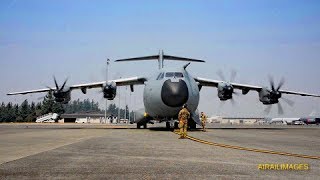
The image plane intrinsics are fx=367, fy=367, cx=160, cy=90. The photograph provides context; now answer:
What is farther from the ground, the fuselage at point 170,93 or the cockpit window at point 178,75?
the cockpit window at point 178,75

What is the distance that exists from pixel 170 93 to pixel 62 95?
1548 centimetres

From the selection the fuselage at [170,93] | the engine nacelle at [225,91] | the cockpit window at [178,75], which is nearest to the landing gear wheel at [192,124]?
the fuselage at [170,93]

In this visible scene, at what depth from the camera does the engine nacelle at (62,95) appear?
3625 centimetres

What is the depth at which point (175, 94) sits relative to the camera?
24.9 metres

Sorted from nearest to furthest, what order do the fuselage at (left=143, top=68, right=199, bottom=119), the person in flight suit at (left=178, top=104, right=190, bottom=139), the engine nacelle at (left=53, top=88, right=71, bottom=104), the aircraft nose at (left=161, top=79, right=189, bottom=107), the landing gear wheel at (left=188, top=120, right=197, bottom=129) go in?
the person in flight suit at (left=178, top=104, right=190, bottom=139) → the aircraft nose at (left=161, top=79, right=189, bottom=107) → the fuselage at (left=143, top=68, right=199, bottom=119) → the landing gear wheel at (left=188, top=120, right=197, bottom=129) → the engine nacelle at (left=53, top=88, right=71, bottom=104)

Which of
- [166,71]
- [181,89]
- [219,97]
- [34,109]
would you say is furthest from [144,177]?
[34,109]

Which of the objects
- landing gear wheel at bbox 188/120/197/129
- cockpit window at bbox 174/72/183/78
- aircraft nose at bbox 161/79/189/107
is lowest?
landing gear wheel at bbox 188/120/197/129

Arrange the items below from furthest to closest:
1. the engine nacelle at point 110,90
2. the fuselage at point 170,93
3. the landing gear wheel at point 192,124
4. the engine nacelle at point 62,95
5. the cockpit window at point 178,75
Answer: the engine nacelle at point 62,95
the engine nacelle at point 110,90
the landing gear wheel at point 192,124
the cockpit window at point 178,75
the fuselage at point 170,93

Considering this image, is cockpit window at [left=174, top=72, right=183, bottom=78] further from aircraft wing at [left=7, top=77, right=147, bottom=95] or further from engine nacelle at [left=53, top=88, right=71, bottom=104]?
engine nacelle at [left=53, top=88, right=71, bottom=104]

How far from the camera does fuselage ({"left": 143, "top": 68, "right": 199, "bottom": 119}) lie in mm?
25062


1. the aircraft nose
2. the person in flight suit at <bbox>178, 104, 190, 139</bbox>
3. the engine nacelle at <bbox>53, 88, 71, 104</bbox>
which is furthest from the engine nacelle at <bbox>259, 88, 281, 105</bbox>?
the engine nacelle at <bbox>53, 88, 71, 104</bbox>

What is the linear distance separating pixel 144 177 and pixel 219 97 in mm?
28136

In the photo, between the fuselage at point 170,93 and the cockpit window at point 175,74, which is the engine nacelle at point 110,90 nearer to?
the fuselage at point 170,93

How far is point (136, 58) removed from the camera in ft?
120
